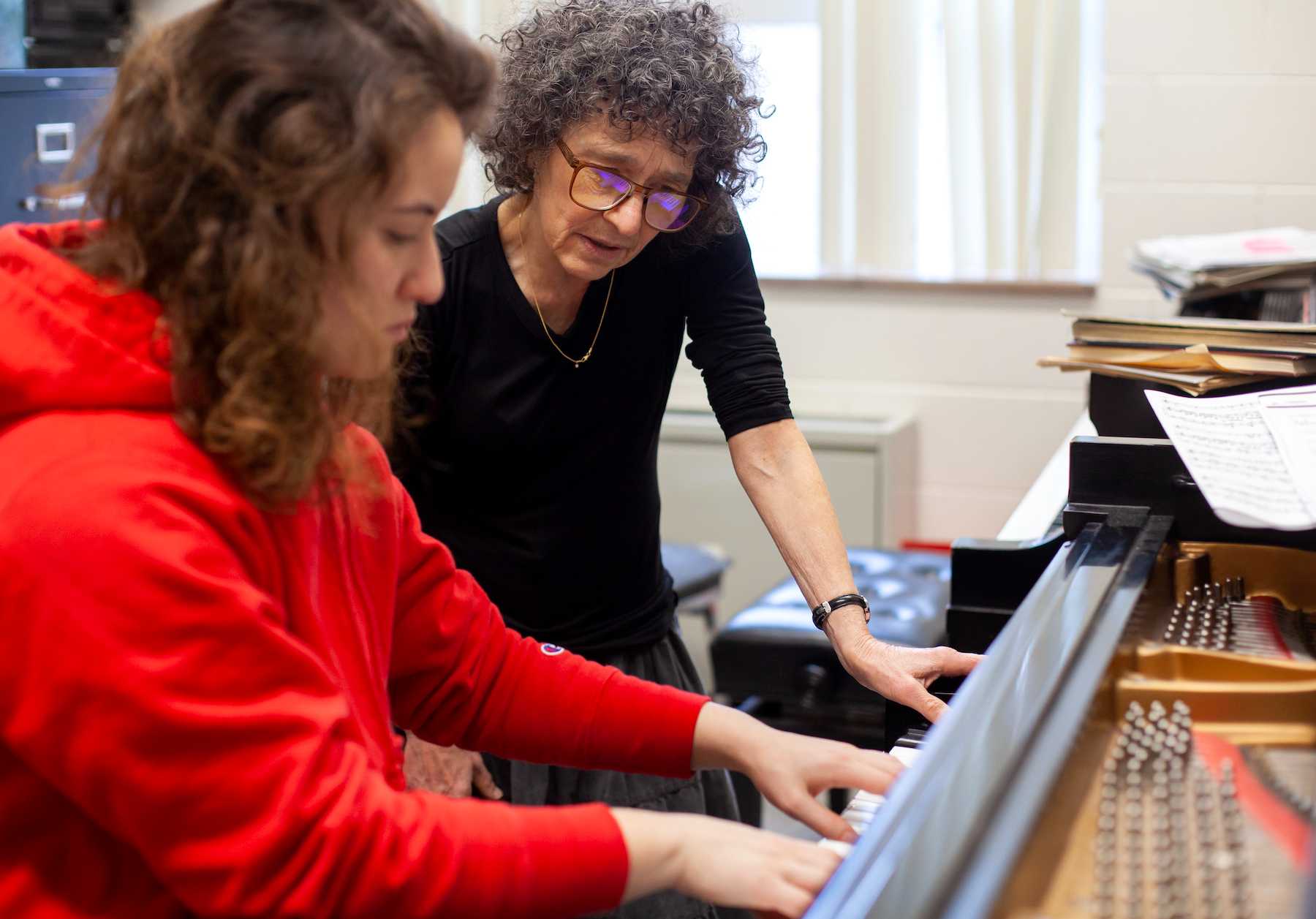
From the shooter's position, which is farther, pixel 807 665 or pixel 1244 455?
pixel 807 665

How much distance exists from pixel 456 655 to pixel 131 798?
417mm

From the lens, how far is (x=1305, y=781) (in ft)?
3.07

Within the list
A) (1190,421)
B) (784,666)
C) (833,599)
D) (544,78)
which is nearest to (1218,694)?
(1190,421)

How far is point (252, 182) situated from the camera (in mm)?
813

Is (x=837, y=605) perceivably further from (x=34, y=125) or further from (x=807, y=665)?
(x=34, y=125)

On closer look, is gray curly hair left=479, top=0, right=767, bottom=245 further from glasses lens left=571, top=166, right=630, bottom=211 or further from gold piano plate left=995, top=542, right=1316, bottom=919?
gold piano plate left=995, top=542, right=1316, bottom=919

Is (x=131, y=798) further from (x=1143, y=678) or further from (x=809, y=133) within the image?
(x=809, y=133)

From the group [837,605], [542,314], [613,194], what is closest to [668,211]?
[613,194]

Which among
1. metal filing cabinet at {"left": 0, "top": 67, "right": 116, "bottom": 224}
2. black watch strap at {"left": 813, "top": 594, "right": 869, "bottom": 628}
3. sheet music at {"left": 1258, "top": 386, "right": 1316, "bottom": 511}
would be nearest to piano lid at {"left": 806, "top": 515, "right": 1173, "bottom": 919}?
sheet music at {"left": 1258, "top": 386, "right": 1316, "bottom": 511}

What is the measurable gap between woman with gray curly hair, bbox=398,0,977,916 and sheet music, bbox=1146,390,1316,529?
385 millimetres

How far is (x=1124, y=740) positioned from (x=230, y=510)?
62 cm

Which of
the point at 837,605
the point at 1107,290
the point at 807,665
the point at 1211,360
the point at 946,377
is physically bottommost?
the point at 807,665

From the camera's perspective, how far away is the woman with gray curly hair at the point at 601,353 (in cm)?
152

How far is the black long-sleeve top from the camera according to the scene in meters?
1.61
